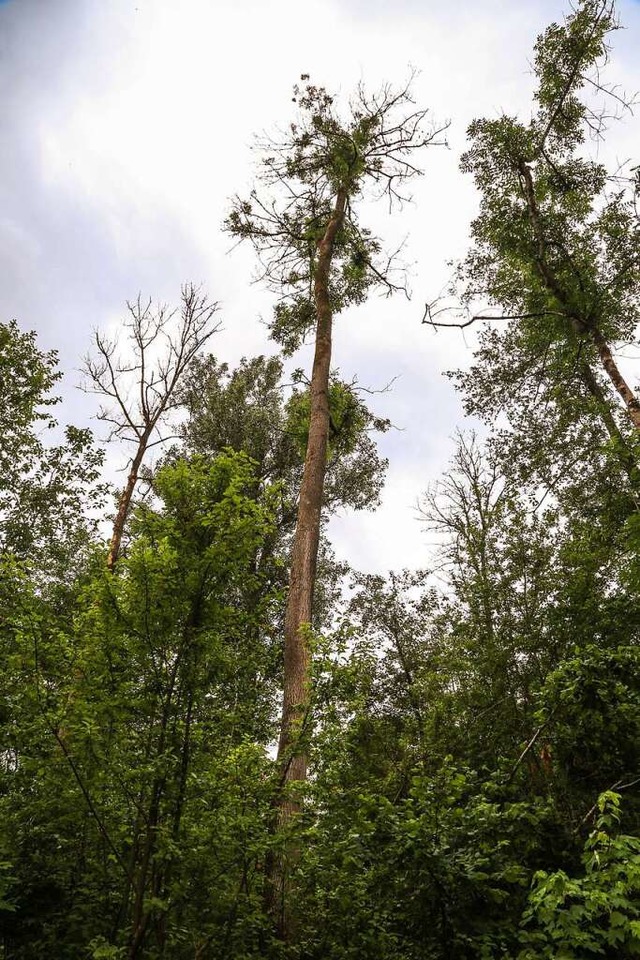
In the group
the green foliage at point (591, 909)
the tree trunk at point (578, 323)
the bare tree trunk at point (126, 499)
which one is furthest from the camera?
the bare tree trunk at point (126, 499)

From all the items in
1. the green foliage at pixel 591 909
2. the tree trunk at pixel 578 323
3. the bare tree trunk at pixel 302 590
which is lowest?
the green foliage at pixel 591 909

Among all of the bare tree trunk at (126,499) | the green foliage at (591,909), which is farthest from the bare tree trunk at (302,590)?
the bare tree trunk at (126,499)

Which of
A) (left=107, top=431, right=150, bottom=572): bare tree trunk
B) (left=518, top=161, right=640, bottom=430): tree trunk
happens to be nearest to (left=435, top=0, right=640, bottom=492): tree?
(left=518, top=161, right=640, bottom=430): tree trunk

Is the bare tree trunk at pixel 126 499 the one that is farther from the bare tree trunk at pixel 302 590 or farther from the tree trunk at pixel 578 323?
the tree trunk at pixel 578 323

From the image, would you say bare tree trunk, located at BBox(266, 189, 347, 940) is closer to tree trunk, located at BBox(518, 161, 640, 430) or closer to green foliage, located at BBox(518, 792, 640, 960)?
green foliage, located at BBox(518, 792, 640, 960)

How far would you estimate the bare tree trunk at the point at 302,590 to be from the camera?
380cm

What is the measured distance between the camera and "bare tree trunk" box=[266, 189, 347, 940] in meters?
3.80

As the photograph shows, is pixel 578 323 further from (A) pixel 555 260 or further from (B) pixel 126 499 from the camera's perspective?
(B) pixel 126 499

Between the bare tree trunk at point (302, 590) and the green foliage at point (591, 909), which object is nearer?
the green foliage at point (591, 909)

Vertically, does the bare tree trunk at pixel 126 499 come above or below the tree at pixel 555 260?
below

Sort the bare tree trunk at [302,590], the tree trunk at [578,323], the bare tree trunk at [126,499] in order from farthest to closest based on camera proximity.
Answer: the bare tree trunk at [126,499]
the tree trunk at [578,323]
the bare tree trunk at [302,590]

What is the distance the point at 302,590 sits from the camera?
21.3 ft

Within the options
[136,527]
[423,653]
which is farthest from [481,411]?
[136,527]

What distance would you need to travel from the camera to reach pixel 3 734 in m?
3.35
